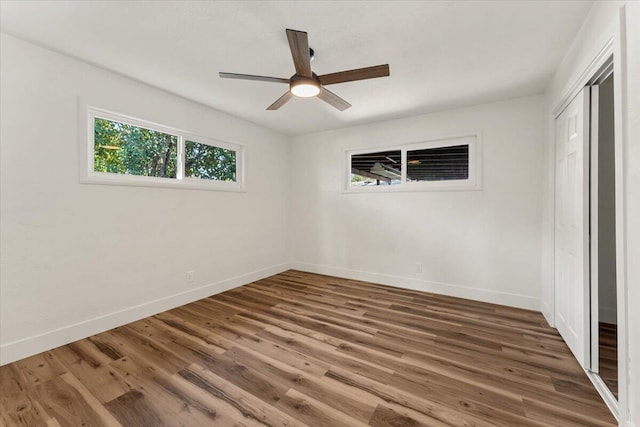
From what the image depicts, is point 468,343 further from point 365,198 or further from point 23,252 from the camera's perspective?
point 23,252

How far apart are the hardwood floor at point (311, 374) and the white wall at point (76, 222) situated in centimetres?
28

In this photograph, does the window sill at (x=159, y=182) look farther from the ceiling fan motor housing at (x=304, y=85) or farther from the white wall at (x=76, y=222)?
the ceiling fan motor housing at (x=304, y=85)

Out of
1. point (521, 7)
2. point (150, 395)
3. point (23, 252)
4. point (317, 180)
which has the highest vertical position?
point (521, 7)

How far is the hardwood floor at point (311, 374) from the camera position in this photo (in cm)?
154

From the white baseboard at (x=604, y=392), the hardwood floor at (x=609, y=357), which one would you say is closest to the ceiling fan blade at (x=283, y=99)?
the white baseboard at (x=604, y=392)

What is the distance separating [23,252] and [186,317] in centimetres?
144

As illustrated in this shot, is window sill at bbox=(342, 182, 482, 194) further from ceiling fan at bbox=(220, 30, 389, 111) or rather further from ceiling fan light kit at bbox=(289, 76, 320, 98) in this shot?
ceiling fan light kit at bbox=(289, 76, 320, 98)

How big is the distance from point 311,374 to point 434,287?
2398 millimetres

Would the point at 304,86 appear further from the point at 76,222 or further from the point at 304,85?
the point at 76,222

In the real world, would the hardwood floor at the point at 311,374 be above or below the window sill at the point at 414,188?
below

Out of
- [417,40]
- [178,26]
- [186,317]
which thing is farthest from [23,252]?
[417,40]

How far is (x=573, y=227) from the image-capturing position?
2096mm

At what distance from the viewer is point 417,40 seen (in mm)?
2084

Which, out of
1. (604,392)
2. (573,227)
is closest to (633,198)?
(573,227)
